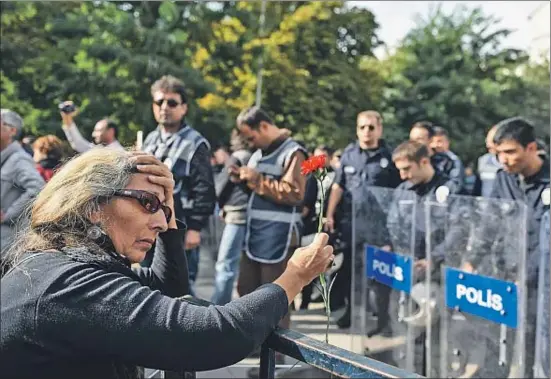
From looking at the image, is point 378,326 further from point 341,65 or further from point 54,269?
point 341,65

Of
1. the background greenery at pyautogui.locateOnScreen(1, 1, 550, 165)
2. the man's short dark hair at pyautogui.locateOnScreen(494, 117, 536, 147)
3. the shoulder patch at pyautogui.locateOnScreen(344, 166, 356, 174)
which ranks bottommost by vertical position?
the shoulder patch at pyautogui.locateOnScreen(344, 166, 356, 174)

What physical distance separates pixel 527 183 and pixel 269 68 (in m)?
23.9

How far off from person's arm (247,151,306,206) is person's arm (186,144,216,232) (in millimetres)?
281

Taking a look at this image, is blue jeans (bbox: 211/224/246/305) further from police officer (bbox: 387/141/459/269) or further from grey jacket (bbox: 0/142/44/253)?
grey jacket (bbox: 0/142/44/253)

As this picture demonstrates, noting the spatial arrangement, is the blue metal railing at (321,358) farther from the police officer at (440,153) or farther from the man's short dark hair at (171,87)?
the police officer at (440,153)

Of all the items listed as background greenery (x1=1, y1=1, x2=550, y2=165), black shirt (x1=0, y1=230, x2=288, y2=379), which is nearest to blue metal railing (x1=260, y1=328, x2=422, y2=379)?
black shirt (x1=0, y1=230, x2=288, y2=379)

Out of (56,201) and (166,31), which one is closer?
(56,201)

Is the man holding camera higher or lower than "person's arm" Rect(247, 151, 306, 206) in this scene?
higher

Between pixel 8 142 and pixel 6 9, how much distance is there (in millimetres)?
11231

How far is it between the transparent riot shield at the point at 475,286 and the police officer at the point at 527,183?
8 centimetres

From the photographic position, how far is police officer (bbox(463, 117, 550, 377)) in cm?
393

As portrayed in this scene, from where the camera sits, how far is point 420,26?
107 feet

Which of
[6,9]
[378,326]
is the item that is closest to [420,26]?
[6,9]

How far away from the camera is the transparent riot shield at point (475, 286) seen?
376 centimetres
